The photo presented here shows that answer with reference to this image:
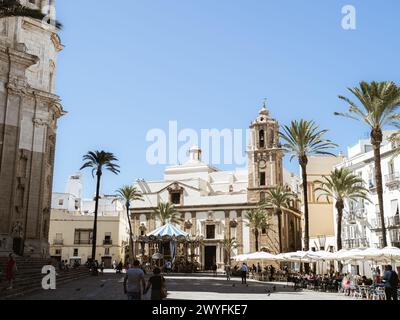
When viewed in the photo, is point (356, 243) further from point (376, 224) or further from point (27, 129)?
point (27, 129)

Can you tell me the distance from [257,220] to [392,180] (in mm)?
26506

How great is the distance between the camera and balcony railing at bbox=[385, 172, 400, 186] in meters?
34.5

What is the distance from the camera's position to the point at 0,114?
26.5 m

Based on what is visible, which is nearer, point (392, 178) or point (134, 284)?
point (134, 284)

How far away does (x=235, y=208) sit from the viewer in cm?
6600

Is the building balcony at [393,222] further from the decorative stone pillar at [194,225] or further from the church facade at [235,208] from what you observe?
the decorative stone pillar at [194,225]

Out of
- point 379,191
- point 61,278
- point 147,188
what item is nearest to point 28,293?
point 61,278

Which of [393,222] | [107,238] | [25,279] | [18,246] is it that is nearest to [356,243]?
[393,222]

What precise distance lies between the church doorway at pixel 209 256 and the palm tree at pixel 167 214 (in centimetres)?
610

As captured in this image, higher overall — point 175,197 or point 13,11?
point 13,11

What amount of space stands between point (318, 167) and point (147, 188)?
88.0ft

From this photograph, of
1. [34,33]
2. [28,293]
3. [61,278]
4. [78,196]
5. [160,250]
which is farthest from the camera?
[78,196]

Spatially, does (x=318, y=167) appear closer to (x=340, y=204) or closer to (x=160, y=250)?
(x=160, y=250)

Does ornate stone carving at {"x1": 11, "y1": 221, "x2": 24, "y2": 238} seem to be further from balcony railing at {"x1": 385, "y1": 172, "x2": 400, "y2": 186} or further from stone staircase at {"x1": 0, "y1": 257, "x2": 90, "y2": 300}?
balcony railing at {"x1": 385, "y1": 172, "x2": 400, "y2": 186}
